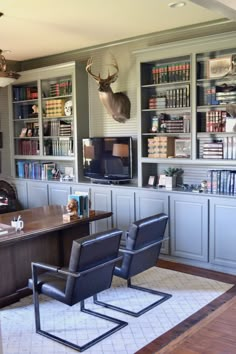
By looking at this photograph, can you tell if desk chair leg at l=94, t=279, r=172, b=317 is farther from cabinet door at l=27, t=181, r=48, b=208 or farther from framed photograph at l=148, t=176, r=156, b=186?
cabinet door at l=27, t=181, r=48, b=208

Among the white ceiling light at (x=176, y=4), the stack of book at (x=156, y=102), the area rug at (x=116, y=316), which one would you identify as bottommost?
the area rug at (x=116, y=316)

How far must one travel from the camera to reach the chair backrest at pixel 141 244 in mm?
3639

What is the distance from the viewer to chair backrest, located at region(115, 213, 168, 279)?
3.64m

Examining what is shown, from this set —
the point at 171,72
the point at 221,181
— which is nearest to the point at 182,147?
the point at 221,181

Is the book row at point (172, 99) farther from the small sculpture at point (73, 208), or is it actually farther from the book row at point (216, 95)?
the small sculpture at point (73, 208)

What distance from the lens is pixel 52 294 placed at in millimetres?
3287

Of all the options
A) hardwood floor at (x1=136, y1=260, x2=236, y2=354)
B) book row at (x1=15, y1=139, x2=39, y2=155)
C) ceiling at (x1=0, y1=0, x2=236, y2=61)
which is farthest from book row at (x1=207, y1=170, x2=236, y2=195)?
book row at (x1=15, y1=139, x2=39, y2=155)

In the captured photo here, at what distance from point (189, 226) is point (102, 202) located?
4.53 ft

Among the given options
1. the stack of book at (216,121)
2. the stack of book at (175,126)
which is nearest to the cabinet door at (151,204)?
the stack of book at (175,126)

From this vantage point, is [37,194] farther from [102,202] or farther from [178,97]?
[178,97]

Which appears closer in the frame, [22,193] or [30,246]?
[30,246]

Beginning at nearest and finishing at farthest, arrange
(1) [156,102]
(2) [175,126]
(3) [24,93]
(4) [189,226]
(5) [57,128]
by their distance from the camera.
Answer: (4) [189,226] < (2) [175,126] < (1) [156,102] < (5) [57,128] < (3) [24,93]

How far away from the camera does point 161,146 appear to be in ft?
17.5

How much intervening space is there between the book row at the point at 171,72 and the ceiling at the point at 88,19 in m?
0.46
